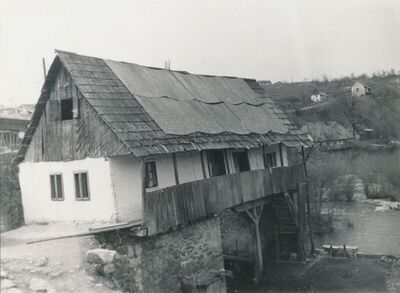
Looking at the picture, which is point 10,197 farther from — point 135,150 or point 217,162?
point 217,162

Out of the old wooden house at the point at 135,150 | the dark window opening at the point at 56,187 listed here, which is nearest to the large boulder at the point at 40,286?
the old wooden house at the point at 135,150

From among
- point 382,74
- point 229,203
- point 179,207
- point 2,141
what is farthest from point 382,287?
point 382,74

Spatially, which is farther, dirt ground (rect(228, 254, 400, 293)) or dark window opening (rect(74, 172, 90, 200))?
dirt ground (rect(228, 254, 400, 293))

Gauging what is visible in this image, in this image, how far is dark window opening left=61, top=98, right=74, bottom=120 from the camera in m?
14.6

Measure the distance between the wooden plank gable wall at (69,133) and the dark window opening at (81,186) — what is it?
0.57 metres

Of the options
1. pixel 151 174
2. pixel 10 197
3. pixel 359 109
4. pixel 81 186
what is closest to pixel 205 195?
pixel 151 174

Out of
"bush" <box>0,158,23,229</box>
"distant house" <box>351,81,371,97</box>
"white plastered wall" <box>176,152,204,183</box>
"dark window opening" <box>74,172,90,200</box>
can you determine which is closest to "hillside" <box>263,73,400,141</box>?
"distant house" <box>351,81,371,97</box>

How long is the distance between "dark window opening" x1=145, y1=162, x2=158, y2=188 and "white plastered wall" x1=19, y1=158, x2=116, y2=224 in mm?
1360

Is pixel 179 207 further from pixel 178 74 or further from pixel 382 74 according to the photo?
pixel 382 74

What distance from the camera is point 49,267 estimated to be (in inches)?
415

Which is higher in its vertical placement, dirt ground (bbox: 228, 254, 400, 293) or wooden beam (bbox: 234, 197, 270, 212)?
wooden beam (bbox: 234, 197, 270, 212)

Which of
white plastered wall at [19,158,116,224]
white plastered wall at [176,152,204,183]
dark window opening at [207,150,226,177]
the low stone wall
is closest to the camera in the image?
white plastered wall at [19,158,116,224]

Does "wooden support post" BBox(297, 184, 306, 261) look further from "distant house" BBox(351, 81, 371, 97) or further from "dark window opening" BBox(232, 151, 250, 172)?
"distant house" BBox(351, 81, 371, 97)

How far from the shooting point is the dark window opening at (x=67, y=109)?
48.0 ft
